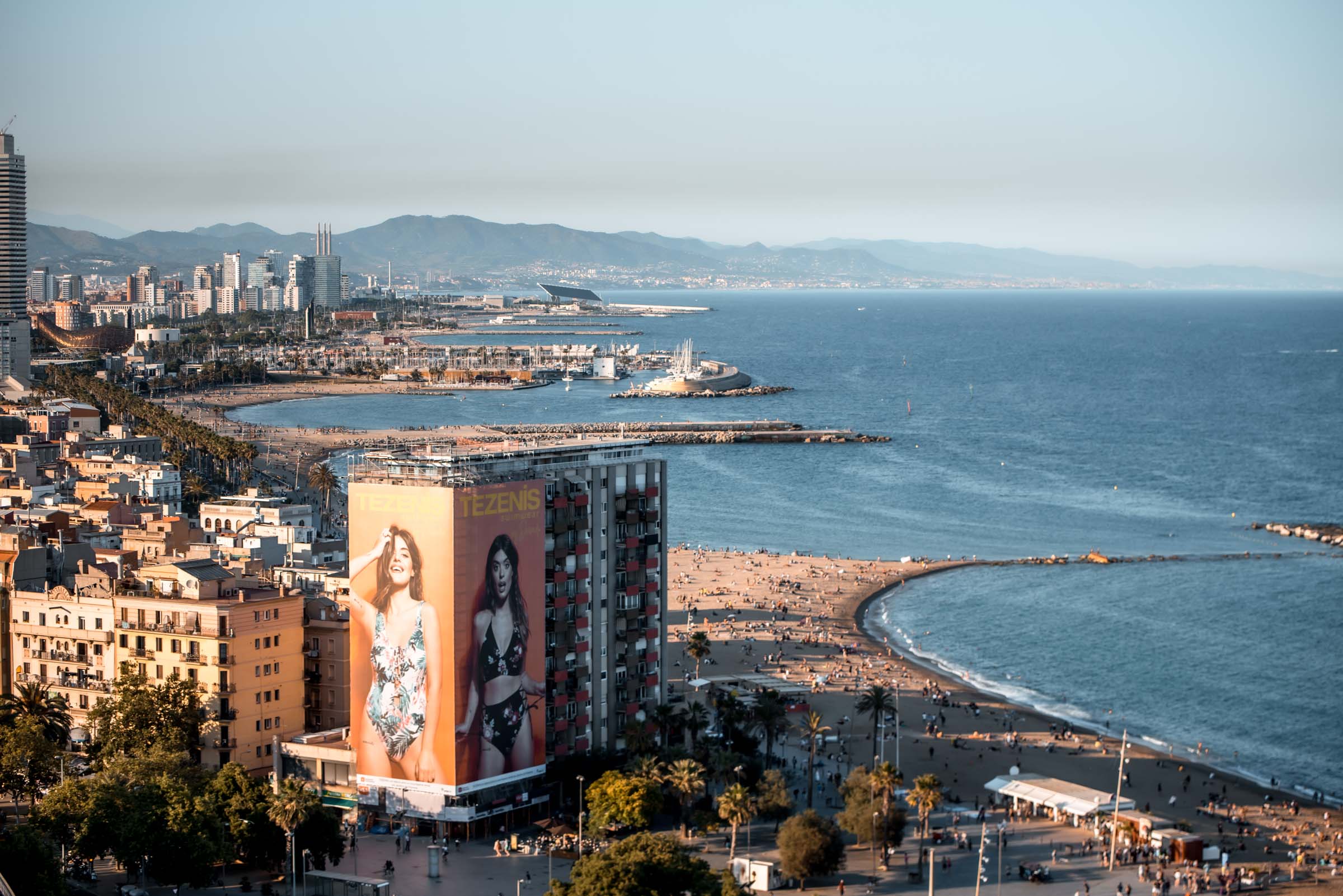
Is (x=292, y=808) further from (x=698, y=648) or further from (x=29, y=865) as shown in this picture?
(x=698, y=648)

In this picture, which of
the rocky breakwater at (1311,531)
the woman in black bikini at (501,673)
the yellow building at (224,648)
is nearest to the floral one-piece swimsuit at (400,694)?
the woman in black bikini at (501,673)

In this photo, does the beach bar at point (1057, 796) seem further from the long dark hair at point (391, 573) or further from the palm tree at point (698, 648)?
the long dark hair at point (391, 573)

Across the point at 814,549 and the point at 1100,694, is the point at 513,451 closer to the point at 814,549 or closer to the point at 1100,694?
the point at 1100,694

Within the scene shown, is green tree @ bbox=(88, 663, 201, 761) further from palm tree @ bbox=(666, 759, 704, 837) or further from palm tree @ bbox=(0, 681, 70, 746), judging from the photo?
palm tree @ bbox=(666, 759, 704, 837)

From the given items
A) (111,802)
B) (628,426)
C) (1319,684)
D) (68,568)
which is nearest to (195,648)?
(111,802)

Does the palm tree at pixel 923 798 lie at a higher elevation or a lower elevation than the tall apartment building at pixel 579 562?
lower

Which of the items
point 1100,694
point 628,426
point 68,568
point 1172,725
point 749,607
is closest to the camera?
point 68,568

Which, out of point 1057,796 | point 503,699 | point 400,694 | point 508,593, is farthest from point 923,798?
point 400,694
